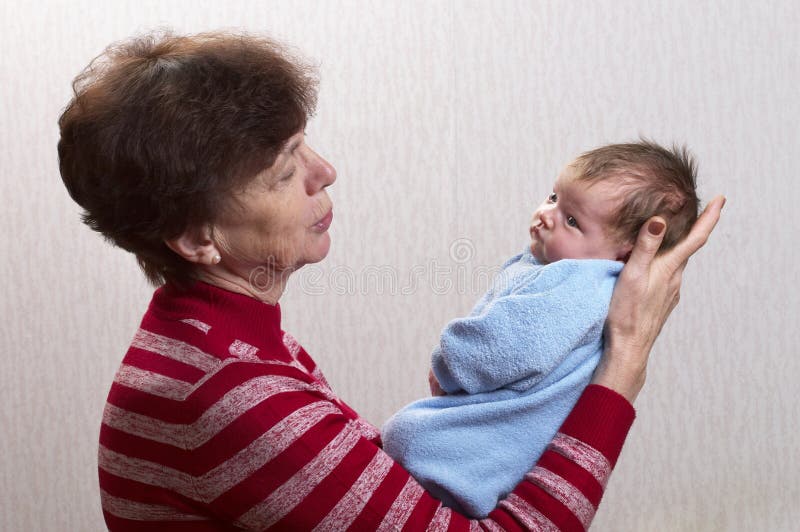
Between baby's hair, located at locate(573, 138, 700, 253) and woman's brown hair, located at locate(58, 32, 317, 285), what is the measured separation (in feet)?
1.52

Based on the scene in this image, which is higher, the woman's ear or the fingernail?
the fingernail

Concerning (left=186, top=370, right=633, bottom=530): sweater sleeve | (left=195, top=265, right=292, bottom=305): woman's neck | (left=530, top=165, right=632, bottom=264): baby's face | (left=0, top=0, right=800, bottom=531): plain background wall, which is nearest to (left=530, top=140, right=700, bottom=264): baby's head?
(left=530, top=165, right=632, bottom=264): baby's face

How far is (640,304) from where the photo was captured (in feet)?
4.03

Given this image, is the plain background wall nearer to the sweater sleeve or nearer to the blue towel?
the blue towel

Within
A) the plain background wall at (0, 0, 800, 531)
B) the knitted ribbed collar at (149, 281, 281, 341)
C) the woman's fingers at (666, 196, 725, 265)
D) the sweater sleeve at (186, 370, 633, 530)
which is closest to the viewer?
the sweater sleeve at (186, 370, 633, 530)

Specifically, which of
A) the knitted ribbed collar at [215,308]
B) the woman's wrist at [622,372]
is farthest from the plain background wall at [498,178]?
the woman's wrist at [622,372]

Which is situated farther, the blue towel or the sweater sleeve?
the blue towel

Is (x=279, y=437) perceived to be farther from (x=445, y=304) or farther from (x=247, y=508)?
(x=445, y=304)

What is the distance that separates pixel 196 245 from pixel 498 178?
1673mm

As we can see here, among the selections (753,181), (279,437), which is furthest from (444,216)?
(279,437)

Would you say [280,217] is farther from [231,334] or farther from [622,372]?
[622,372]

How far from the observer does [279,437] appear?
1.04 meters

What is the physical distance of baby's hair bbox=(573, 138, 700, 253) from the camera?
1283mm

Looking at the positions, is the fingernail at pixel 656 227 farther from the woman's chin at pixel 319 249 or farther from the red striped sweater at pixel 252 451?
the woman's chin at pixel 319 249
